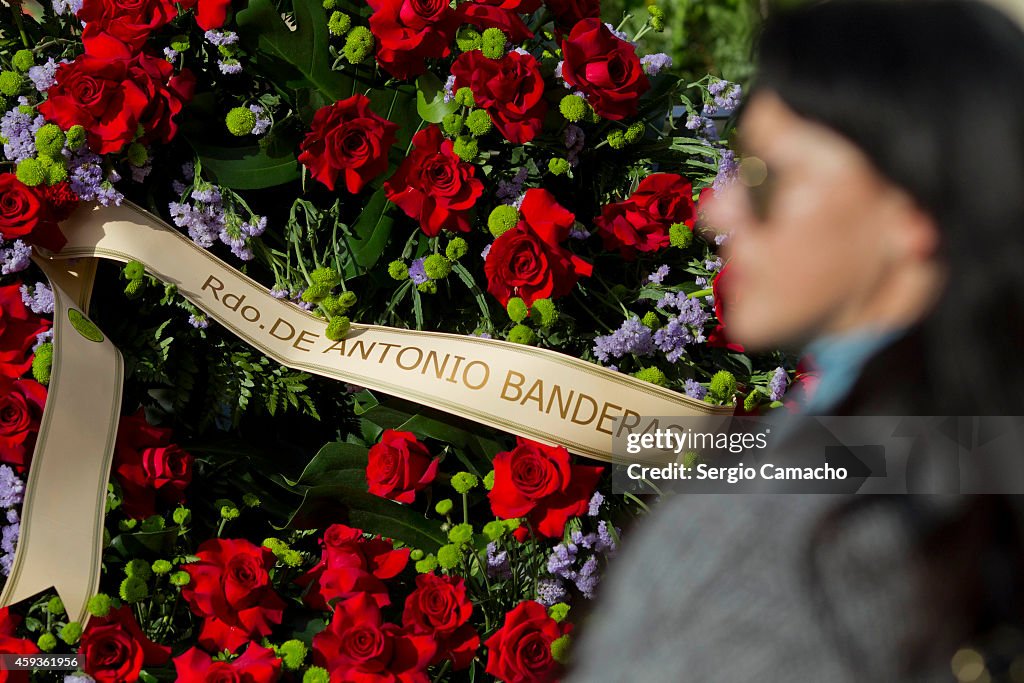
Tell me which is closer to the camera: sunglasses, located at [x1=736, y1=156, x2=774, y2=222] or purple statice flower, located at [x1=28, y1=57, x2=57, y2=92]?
sunglasses, located at [x1=736, y1=156, x2=774, y2=222]

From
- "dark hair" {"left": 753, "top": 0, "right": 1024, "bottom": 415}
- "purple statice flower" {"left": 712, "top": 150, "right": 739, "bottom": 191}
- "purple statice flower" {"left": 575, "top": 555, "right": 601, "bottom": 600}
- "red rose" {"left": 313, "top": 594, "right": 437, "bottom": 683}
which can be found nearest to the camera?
"dark hair" {"left": 753, "top": 0, "right": 1024, "bottom": 415}

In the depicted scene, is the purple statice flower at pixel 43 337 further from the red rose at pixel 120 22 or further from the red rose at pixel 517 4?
the red rose at pixel 517 4

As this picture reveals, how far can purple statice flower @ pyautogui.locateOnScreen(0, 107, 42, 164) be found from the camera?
1.24 metres

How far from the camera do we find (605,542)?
1277 mm

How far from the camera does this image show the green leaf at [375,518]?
1.32 m

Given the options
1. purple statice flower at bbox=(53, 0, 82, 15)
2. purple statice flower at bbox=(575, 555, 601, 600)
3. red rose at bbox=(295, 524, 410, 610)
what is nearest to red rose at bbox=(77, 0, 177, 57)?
purple statice flower at bbox=(53, 0, 82, 15)

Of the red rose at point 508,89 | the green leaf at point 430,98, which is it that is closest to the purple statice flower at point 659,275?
the red rose at point 508,89

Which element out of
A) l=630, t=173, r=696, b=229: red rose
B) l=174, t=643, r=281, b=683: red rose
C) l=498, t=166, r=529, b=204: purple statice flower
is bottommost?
l=174, t=643, r=281, b=683: red rose

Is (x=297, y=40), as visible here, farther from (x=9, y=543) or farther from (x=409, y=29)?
(x=9, y=543)

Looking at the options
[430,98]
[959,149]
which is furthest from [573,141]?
[959,149]

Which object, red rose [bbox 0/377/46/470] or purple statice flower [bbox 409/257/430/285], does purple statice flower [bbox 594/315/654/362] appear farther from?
red rose [bbox 0/377/46/470]

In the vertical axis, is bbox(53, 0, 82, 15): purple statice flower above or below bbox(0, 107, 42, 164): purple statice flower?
above

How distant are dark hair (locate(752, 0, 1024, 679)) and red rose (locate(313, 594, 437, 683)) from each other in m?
0.78

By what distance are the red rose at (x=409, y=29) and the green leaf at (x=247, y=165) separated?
0.67 feet
